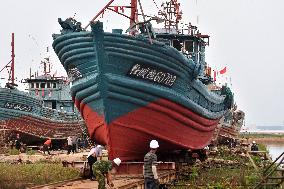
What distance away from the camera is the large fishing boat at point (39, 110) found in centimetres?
3331

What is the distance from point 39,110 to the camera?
36094mm

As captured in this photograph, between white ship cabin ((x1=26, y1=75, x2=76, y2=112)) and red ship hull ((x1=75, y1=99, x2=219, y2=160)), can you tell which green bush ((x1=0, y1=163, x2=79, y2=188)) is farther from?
white ship cabin ((x1=26, y1=75, x2=76, y2=112))

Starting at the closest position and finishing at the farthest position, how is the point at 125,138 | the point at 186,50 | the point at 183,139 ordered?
the point at 125,138 → the point at 183,139 → the point at 186,50

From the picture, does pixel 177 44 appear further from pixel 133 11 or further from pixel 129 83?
pixel 129 83

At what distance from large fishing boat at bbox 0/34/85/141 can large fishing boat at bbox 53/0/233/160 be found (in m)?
14.4

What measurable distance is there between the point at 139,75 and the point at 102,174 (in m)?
6.07

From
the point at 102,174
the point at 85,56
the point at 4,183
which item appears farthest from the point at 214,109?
the point at 102,174

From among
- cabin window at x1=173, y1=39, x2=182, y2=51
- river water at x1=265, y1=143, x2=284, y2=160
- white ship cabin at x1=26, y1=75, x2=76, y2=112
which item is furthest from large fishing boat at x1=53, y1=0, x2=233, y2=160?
white ship cabin at x1=26, y1=75, x2=76, y2=112

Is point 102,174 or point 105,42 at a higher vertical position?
point 105,42

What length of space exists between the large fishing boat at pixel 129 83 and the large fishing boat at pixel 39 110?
47.2ft

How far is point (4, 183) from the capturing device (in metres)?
16.3

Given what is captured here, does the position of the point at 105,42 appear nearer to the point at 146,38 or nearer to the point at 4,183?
the point at 146,38

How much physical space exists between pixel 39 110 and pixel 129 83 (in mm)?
19820

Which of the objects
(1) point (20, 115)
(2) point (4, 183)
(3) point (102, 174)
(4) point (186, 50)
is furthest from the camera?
(1) point (20, 115)
